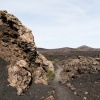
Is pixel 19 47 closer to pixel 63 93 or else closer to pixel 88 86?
pixel 63 93

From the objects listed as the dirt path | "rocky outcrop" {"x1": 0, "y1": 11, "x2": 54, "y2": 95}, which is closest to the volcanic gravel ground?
the dirt path

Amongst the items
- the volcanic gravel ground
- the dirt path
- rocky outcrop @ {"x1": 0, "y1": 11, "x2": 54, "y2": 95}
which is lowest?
the dirt path

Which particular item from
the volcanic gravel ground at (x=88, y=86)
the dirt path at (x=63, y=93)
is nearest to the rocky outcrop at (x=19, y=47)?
the dirt path at (x=63, y=93)

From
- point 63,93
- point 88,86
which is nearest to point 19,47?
point 63,93

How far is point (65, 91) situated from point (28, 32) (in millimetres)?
13334

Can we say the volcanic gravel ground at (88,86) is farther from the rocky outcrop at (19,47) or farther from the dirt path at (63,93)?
the rocky outcrop at (19,47)

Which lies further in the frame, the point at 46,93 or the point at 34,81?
the point at 34,81

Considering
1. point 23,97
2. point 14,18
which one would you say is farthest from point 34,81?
point 14,18

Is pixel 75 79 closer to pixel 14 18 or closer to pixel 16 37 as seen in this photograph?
pixel 16 37

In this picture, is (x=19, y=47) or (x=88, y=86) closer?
(x=88, y=86)

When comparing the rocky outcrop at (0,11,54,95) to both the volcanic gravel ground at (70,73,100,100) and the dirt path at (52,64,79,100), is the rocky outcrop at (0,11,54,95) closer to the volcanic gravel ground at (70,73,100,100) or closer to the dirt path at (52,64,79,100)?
the dirt path at (52,64,79,100)

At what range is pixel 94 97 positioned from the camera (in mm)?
29578

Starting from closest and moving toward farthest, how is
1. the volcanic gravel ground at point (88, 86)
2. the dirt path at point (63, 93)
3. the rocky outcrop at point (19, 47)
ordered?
the dirt path at point (63, 93)
the volcanic gravel ground at point (88, 86)
the rocky outcrop at point (19, 47)

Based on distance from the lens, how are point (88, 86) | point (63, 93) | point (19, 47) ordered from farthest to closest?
point (19, 47), point (88, 86), point (63, 93)
